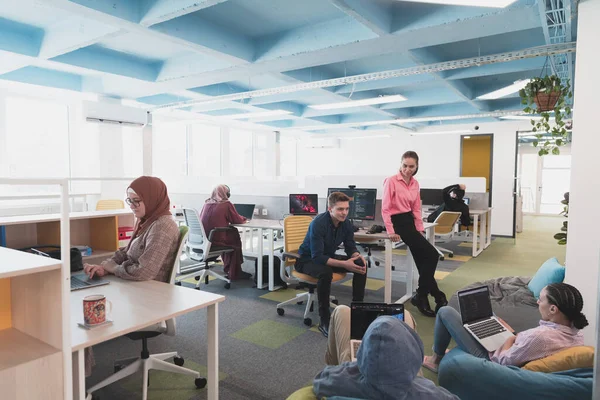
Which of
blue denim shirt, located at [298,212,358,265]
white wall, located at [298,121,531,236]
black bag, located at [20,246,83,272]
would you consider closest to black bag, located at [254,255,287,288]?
blue denim shirt, located at [298,212,358,265]

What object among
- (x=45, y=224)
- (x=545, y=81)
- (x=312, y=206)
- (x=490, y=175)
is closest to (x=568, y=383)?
(x=545, y=81)

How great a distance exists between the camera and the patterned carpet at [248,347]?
253cm

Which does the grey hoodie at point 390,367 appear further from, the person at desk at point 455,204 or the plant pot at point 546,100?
the person at desk at point 455,204

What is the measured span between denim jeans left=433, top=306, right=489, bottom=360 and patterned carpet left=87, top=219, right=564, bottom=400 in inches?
9.9

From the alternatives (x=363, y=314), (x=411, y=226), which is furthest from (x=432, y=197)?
(x=363, y=314)

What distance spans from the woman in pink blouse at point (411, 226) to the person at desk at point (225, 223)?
1.92m

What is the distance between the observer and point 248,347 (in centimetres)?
314

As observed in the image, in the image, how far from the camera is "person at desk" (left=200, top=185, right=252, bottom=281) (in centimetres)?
494

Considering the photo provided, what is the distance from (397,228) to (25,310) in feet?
10.2

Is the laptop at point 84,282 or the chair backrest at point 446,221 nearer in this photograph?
the laptop at point 84,282

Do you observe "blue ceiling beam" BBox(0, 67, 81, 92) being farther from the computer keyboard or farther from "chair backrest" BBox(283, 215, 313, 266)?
the computer keyboard

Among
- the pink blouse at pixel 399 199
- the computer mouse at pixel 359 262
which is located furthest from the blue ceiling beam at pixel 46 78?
the computer mouse at pixel 359 262

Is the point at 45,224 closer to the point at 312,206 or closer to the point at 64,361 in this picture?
the point at 64,361

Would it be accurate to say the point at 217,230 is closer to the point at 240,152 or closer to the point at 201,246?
the point at 201,246
